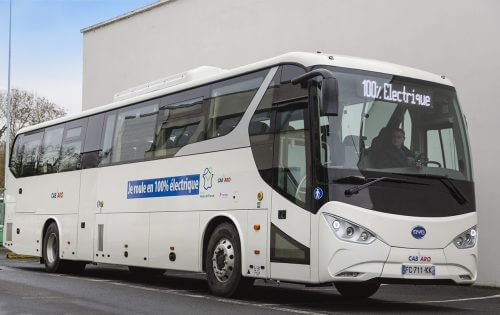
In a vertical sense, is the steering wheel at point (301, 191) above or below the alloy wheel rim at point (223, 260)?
above

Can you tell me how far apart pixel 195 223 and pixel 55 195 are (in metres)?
6.32

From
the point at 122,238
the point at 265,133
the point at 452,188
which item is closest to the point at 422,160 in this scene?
the point at 452,188

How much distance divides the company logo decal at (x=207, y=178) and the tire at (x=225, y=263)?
69 cm

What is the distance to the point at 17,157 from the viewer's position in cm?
1997

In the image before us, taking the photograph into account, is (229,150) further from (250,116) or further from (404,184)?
(404,184)

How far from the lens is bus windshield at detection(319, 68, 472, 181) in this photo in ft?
31.9

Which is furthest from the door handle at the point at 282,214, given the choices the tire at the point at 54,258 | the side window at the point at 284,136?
the tire at the point at 54,258

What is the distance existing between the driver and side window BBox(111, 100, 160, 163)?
5.20m

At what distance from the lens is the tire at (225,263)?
36.4ft

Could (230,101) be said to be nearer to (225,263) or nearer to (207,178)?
(207,178)

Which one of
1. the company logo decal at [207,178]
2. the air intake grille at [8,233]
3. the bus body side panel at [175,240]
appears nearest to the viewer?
the company logo decal at [207,178]

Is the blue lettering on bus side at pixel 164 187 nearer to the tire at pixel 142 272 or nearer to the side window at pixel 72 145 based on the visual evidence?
the side window at pixel 72 145

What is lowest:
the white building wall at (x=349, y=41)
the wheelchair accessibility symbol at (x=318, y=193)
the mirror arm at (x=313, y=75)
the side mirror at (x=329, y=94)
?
the wheelchair accessibility symbol at (x=318, y=193)

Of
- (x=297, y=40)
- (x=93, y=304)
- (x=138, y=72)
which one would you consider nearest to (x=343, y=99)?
(x=93, y=304)
